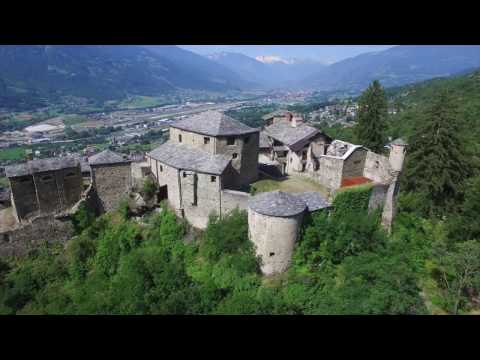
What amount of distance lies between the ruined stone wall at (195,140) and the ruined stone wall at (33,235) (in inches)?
468

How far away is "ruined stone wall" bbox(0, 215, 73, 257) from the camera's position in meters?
26.8

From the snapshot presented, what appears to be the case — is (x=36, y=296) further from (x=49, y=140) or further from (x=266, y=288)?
(x=49, y=140)

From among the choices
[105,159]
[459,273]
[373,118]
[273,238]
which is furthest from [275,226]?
[373,118]

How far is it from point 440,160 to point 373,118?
1127 cm

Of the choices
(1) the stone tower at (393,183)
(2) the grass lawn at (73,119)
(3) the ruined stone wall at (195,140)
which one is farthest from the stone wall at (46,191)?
(2) the grass lawn at (73,119)

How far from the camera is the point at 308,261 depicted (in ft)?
71.3

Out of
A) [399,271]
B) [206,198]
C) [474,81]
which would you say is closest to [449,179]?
[399,271]

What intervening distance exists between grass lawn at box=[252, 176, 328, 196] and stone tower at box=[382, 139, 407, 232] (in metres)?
4.84

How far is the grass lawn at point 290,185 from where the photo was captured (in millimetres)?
28297

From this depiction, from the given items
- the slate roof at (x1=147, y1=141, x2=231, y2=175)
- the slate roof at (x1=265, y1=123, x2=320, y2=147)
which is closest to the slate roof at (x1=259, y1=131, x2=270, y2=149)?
the slate roof at (x1=265, y1=123, x2=320, y2=147)

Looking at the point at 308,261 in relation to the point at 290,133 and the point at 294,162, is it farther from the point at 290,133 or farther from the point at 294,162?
the point at 290,133

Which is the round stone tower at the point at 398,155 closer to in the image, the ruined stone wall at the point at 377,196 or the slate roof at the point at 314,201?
the ruined stone wall at the point at 377,196

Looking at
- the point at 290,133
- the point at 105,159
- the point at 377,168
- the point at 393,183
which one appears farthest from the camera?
the point at 290,133

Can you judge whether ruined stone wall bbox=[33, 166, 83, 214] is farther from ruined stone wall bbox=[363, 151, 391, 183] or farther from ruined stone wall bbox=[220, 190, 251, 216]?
ruined stone wall bbox=[363, 151, 391, 183]
